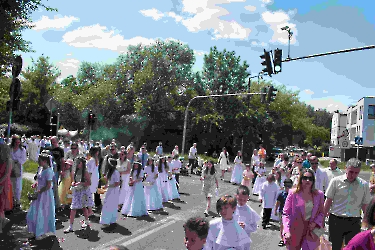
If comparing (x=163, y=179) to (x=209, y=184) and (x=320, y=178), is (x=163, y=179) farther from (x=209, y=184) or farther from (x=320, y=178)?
(x=320, y=178)

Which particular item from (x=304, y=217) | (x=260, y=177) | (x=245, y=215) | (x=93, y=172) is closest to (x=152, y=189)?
(x=93, y=172)

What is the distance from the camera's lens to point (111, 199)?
952 centimetres

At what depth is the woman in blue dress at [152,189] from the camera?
12024 millimetres

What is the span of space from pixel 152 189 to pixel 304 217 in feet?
24.7

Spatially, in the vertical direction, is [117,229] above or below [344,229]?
below

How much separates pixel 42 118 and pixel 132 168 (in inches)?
1872

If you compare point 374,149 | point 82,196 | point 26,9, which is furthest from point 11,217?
point 374,149

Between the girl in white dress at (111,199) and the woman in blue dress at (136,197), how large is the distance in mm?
1248

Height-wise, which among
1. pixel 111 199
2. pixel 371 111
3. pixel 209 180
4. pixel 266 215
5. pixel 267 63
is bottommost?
pixel 266 215

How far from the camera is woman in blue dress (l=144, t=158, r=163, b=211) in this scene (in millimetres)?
12024

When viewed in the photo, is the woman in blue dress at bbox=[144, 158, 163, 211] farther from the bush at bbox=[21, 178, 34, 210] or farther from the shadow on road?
the bush at bbox=[21, 178, 34, 210]

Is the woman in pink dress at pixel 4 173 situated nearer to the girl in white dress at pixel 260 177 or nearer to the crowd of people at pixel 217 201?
the crowd of people at pixel 217 201

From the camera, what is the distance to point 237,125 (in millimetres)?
41469

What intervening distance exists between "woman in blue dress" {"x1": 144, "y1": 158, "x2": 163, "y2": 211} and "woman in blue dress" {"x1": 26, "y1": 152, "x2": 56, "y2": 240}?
4658mm
